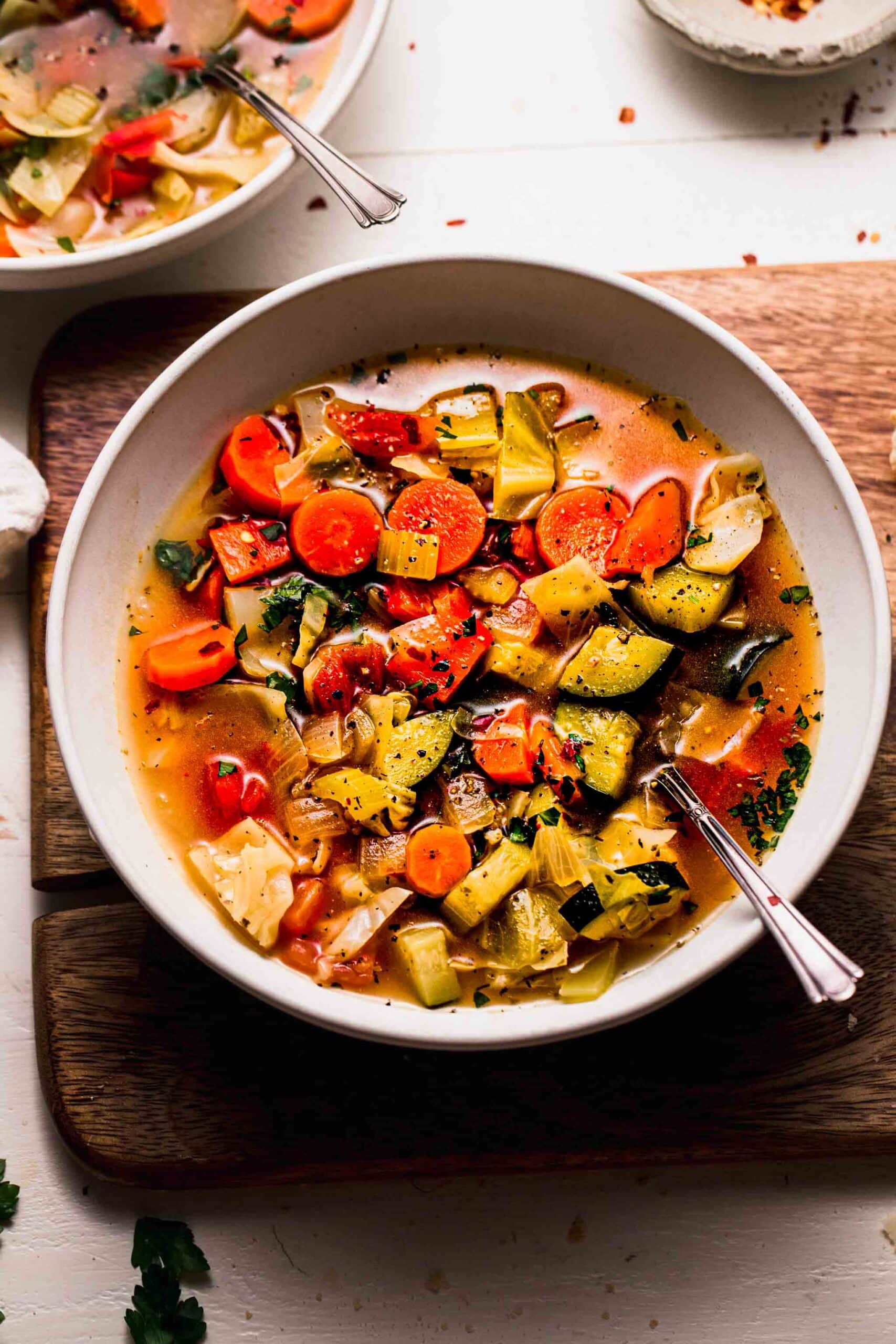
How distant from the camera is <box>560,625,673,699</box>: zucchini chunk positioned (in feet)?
9.54

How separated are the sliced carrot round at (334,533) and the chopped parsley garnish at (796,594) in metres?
0.96

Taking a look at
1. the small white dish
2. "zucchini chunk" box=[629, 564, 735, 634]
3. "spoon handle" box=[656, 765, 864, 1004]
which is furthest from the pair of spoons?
the small white dish

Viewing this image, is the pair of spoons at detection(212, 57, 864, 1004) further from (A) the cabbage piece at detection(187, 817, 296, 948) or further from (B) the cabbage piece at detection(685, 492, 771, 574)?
(A) the cabbage piece at detection(187, 817, 296, 948)

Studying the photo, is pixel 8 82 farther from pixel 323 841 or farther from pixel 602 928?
pixel 602 928

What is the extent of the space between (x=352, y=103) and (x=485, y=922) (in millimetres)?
2303

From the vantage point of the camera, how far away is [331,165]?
3336mm

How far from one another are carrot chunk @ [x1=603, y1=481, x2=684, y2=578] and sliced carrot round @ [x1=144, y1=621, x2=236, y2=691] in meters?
0.90

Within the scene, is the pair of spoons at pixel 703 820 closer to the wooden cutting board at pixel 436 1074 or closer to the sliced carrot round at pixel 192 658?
the wooden cutting board at pixel 436 1074

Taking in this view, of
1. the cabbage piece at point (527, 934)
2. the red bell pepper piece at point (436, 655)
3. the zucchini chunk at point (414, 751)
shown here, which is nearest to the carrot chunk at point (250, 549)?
the red bell pepper piece at point (436, 655)

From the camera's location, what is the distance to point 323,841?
2.96 metres

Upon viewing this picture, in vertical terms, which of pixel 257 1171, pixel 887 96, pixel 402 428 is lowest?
pixel 257 1171

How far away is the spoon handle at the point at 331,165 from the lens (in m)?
3.09

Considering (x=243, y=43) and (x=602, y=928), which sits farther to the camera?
(x=243, y=43)

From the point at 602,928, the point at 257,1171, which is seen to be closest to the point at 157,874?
the point at 257,1171
